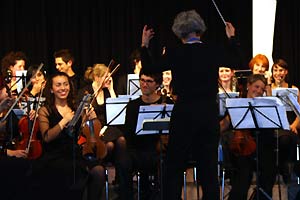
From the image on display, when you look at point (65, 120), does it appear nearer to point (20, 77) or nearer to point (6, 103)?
point (6, 103)

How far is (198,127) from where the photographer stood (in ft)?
16.5

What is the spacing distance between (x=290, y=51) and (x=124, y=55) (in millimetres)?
2013

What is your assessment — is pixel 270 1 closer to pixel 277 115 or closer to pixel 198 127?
pixel 277 115

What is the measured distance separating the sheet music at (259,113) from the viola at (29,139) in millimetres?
1485

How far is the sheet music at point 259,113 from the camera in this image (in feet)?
18.5

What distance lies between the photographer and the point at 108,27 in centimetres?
911

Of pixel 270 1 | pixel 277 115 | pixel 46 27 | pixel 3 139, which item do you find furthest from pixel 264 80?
pixel 46 27

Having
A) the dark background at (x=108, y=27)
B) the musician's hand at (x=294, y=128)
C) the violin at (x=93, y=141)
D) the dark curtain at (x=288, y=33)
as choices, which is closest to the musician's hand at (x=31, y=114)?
the violin at (x=93, y=141)

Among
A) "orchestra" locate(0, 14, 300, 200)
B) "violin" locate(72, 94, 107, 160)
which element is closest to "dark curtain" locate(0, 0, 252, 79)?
"orchestra" locate(0, 14, 300, 200)

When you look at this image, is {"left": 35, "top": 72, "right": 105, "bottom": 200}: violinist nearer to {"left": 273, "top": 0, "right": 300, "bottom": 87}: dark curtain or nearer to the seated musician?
the seated musician

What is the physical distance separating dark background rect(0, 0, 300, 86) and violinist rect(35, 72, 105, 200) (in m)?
2.88

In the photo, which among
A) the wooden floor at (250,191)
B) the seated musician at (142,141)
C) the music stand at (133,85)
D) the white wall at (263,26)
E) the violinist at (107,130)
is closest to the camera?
the seated musician at (142,141)

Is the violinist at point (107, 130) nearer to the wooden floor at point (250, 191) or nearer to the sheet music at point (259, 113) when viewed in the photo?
the wooden floor at point (250, 191)

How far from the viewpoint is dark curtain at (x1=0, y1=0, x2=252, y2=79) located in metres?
8.93
